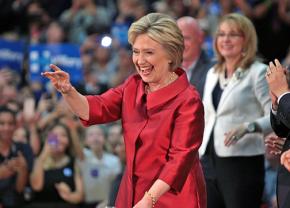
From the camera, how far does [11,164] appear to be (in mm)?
8328

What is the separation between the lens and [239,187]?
5.82 metres

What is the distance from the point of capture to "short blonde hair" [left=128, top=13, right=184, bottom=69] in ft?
14.6

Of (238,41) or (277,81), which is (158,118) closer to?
(277,81)

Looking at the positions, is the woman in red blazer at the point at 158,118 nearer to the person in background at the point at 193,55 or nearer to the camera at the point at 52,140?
the person in background at the point at 193,55

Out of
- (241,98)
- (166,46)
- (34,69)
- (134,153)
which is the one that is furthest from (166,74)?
(34,69)

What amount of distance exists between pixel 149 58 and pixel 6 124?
4.14 m

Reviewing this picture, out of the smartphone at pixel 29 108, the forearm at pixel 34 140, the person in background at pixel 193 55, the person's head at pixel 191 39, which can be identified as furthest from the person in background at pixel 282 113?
the smartphone at pixel 29 108

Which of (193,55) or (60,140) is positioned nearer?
(193,55)

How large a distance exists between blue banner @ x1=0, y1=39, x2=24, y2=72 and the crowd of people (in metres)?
0.09

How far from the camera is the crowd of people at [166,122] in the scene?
4.46 metres

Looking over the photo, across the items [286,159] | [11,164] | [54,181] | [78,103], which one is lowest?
[54,181]

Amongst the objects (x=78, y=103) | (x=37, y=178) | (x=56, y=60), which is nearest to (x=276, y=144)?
(x=78, y=103)

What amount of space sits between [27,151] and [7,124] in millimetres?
369

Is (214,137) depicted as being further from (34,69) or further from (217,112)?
(34,69)
